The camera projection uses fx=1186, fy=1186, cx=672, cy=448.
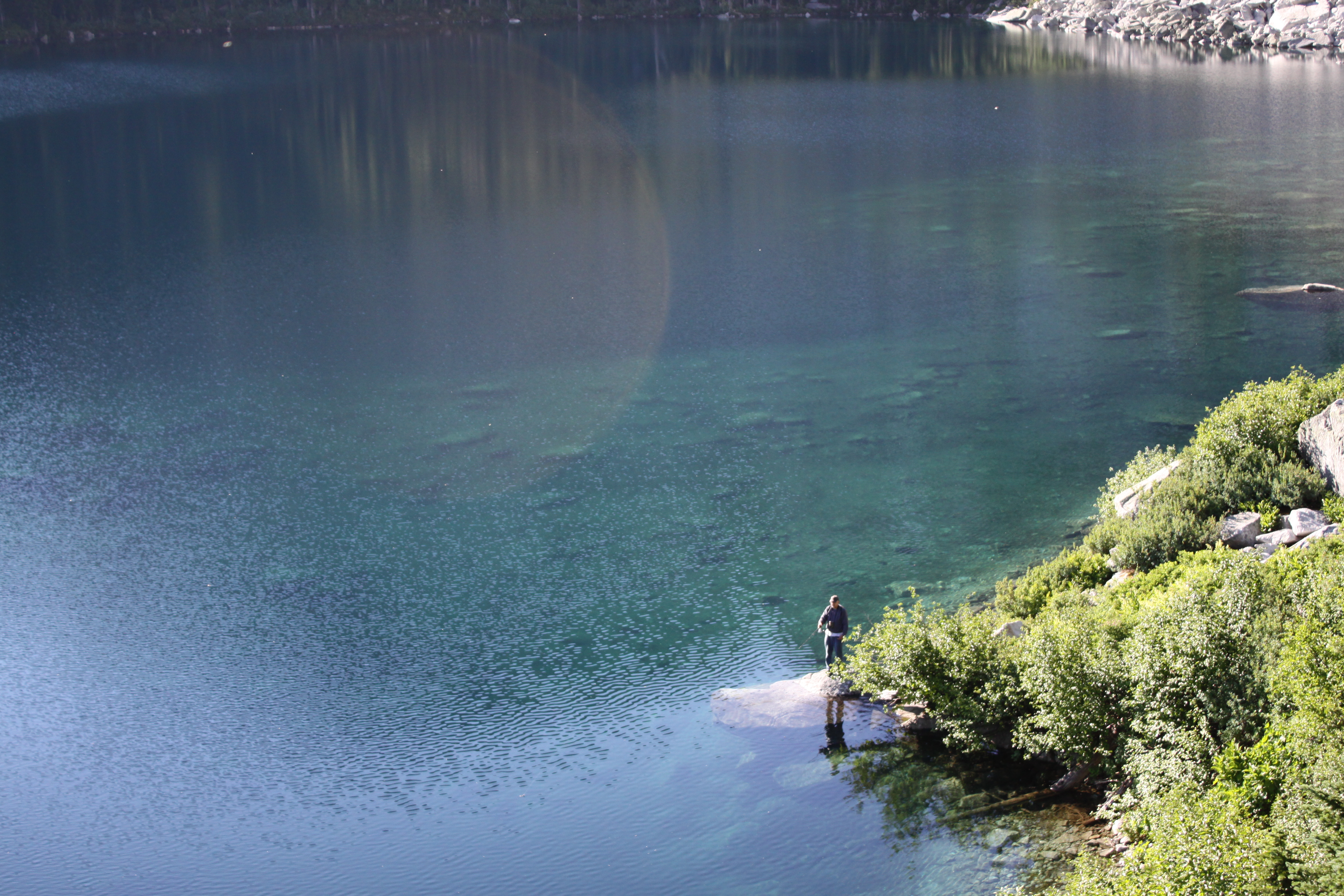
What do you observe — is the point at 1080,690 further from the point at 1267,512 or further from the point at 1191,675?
the point at 1267,512

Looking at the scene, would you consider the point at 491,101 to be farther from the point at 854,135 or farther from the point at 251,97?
the point at 854,135

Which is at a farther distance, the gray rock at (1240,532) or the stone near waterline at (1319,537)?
the gray rock at (1240,532)

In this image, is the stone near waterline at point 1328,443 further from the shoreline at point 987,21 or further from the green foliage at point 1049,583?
the shoreline at point 987,21

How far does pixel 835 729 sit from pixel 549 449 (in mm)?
13664

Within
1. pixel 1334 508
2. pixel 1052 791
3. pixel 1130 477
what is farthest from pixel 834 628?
pixel 1130 477

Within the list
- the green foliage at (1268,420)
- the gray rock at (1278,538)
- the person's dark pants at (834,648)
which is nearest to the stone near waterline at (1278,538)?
the gray rock at (1278,538)

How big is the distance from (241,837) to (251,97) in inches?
3072

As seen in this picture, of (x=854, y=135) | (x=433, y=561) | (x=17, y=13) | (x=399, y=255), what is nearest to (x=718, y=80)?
(x=854, y=135)

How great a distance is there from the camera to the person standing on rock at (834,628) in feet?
69.1

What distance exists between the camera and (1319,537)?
1948 centimetres

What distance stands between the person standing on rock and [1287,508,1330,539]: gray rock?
26.5 ft

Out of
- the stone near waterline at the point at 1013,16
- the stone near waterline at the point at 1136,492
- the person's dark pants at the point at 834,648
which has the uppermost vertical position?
the stone near waterline at the point at 1013,16

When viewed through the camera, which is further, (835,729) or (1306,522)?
(1306,522)

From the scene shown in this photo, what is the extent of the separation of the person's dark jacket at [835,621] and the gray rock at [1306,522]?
26.4 ft
